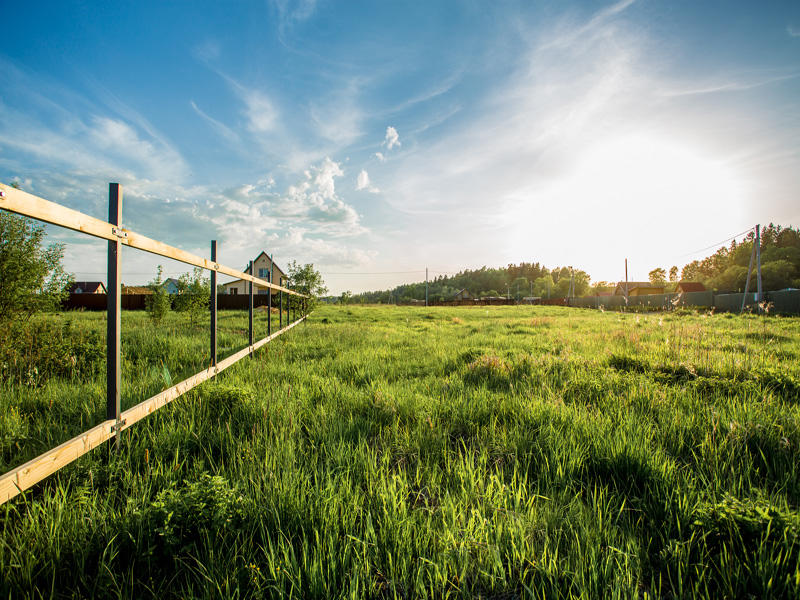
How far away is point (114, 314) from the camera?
6.38 ft

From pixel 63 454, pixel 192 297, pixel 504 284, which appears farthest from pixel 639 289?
pixel 63 454

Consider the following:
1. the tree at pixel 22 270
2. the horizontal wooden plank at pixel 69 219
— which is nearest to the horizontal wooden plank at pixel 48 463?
Result: the horizontal wooden plank at pixel 69 219

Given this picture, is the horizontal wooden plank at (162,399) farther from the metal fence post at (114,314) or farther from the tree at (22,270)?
the tree at (22,270)

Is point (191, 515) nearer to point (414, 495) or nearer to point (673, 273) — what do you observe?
point (414, 495)

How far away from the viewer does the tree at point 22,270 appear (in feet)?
13.7

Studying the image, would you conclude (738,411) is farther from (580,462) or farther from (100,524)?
(100,524)

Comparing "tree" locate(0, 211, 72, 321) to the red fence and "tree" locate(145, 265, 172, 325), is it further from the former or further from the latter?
the red fence

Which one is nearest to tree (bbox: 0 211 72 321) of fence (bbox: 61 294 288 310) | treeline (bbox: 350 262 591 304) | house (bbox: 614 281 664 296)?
fence (bbox: 61 294 288 310)

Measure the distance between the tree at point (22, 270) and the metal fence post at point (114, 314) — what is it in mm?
3810

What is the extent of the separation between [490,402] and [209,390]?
2.57m

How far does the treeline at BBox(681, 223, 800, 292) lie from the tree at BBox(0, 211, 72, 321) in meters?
55.4

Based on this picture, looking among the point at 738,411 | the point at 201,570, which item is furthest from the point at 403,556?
the point at 738,411

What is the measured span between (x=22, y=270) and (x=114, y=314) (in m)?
4.07

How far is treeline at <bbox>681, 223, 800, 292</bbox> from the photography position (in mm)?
46906
